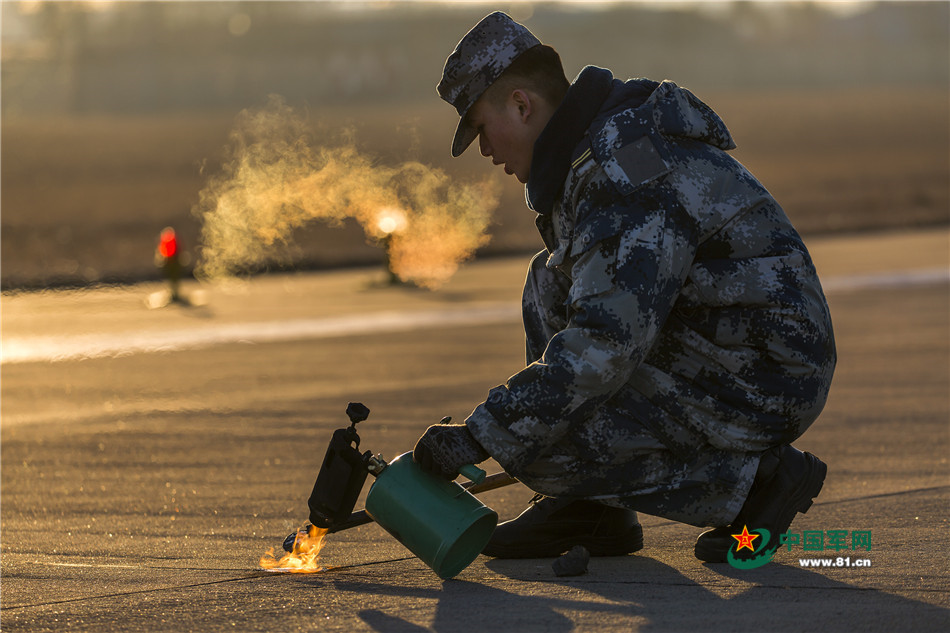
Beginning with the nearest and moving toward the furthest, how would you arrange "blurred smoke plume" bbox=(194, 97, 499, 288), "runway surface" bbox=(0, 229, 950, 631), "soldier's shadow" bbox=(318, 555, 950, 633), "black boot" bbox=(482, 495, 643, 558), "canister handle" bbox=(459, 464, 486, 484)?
"soldier's shadow" bbox=(318, 555, 950, 633)
"runway surface" bbox=(0, 229, 950, 631)
"canister handle" bbox=(459, 464, 486, 484)
"black boot" bbox=(482, 495, 643, 558)
"blurred smoke plume" bbox=(194, 97, 499, 288)

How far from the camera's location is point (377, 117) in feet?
174

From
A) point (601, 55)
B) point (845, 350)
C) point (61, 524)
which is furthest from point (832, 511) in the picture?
point (601, 55)

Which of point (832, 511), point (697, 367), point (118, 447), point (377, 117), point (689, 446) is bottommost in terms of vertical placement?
point (118, 447)

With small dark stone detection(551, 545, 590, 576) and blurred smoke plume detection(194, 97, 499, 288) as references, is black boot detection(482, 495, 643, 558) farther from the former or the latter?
blurred smoke plume detection(194, 97, 499, 288)

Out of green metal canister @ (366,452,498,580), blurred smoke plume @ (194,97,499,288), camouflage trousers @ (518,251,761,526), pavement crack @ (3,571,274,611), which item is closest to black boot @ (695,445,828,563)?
camouflage trousers @ (518,251,761,526)

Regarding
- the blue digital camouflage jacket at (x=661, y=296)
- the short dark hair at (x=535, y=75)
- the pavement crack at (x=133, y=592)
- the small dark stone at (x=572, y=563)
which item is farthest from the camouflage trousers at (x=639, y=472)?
the pavement crack at (x=133, y=592)

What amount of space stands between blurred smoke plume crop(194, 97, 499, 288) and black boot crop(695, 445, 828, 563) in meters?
6.86

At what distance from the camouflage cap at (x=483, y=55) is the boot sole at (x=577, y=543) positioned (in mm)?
1247

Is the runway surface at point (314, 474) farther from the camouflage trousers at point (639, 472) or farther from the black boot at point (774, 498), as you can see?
the camouflage trousers at point (639, 472)

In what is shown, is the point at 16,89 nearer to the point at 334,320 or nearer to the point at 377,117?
the point at 377,117

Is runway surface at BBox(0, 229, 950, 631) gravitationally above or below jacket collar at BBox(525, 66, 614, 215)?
below

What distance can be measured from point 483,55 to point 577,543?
1396 millimetres

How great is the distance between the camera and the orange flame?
12.1ft

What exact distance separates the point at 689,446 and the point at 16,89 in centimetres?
9345
